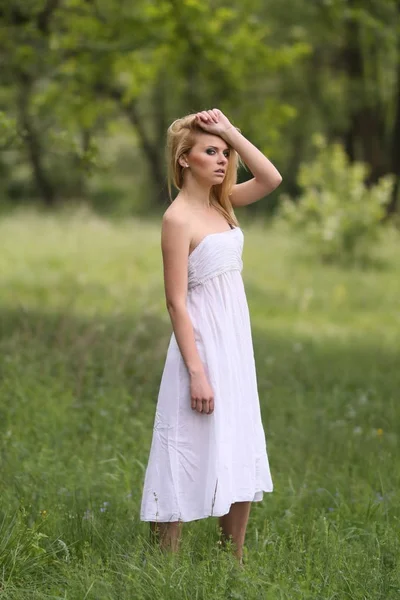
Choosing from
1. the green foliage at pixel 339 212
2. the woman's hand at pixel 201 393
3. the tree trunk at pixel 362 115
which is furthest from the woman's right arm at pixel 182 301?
the tree trunk at pixel 362 115

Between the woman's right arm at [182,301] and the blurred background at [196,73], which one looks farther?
the blurred background at [196,73]

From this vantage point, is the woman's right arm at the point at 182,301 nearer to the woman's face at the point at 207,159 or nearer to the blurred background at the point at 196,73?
the woman's face at the point at 207,159

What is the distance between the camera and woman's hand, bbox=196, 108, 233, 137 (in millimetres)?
3889

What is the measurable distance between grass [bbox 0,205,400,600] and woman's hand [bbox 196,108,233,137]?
1.66m

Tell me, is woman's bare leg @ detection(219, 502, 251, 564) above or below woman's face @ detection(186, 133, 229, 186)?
below

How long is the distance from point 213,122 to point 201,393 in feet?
3.60

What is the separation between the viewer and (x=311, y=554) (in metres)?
3.99

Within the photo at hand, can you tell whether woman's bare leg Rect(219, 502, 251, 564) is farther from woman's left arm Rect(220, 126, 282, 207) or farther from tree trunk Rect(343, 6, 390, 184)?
tree trunk Rect(343, 6, 390, 184)

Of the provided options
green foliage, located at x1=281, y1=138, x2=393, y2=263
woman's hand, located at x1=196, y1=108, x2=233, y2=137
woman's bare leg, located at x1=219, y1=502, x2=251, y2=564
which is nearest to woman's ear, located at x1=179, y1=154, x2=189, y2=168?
woman's hand, located at x1=196, y1=108, x2=233, y2=137

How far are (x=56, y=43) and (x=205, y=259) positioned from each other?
6823 mm

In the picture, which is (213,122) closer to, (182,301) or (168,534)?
(182,301)

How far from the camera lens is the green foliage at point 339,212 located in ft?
52.8

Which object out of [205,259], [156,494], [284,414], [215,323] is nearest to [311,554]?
[156,494]

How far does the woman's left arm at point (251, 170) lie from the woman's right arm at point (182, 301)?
434 millimetres
